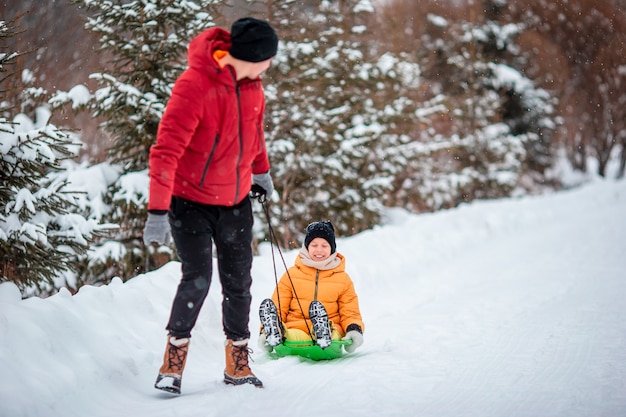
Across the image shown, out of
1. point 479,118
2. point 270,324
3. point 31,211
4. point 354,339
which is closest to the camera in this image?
point 270,324

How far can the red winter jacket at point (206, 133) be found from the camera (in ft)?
8.27

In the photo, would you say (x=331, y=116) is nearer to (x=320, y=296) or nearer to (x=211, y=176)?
(x=320, y=296)

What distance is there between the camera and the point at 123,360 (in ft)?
10.0

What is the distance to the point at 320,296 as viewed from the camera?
3910 millimetres

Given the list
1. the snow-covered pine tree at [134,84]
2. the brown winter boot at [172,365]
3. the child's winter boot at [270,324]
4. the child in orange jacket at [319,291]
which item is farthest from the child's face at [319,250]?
the snow-covered pine tree at [134,84]

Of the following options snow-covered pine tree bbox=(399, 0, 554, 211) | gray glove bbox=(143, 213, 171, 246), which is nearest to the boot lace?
gray glove bbox=(143, 213, 171, 246)

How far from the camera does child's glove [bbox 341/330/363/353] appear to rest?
142 inches

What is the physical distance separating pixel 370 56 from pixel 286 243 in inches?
158

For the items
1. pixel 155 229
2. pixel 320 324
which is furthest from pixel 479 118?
pixel 155 229

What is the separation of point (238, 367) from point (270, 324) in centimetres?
58

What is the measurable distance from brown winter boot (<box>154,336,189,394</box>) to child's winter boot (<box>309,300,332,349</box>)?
985 millimetres

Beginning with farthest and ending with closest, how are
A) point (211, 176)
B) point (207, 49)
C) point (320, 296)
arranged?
1. point (320, 296)
2. point (211, 176)
3. point (207, 49)

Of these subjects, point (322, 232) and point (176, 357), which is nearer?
point (176, 357)

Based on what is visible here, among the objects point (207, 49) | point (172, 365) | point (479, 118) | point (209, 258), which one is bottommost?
point (479, 118)
